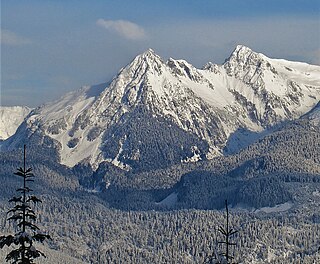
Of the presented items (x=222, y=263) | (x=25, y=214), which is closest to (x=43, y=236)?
(x=25, y=214)

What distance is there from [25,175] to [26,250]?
4.33m

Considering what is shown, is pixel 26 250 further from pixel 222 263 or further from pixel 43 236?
pixel 222 263

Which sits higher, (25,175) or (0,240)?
(25,175)

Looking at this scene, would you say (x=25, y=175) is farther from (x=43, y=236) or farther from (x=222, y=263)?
(x=222, y=263)

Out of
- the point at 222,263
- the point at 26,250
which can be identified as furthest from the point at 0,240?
the point at 222,263

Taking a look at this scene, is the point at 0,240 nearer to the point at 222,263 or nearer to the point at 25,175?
the point at 25,175

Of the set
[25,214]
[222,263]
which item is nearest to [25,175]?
[25,214]

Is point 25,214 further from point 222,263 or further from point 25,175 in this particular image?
point 222,263

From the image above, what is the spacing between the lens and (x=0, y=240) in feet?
166

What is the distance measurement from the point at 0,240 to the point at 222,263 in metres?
12.6

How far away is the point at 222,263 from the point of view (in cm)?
5294

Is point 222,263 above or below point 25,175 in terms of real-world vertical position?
below

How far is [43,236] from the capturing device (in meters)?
50.8

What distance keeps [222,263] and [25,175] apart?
12.3m
